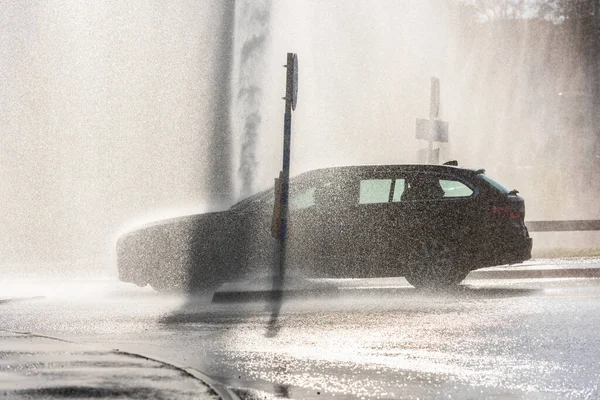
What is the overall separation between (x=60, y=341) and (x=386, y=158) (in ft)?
137

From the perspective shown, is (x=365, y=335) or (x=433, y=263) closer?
A: (x=365, y=335)

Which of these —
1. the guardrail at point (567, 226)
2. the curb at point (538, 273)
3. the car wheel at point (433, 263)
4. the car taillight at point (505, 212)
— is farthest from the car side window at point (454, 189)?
the guardrail at point (567, 226)

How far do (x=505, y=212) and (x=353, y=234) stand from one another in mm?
2033

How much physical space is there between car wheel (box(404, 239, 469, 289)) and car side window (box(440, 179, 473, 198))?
710 millimetres

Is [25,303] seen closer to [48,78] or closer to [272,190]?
[272,190]

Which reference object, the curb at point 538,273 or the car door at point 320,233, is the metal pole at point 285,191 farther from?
the curb at point 538,273

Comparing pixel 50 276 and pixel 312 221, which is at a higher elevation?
pixel 312 221

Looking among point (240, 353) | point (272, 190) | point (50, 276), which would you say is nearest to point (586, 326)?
point (240, 353)

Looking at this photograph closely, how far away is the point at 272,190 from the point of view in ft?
55.4

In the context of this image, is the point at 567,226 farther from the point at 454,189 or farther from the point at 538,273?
the point at 454,189

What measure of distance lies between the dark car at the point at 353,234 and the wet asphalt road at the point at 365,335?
36 cm

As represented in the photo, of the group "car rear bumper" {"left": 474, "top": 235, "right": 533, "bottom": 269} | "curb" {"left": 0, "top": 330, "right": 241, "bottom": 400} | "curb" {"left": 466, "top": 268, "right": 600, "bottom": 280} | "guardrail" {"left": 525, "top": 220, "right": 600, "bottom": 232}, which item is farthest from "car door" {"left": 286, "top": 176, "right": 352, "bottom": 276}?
"guardrail" {"left": 525, "top": 220, "right": 600, "bottom": 232}

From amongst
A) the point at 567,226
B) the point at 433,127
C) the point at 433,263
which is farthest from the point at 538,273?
the point at 567,226

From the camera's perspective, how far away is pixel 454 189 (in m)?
17.0
